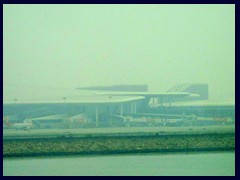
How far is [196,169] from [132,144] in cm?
190

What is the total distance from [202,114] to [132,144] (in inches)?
45.2

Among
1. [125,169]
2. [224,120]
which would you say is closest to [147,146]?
[224,120]

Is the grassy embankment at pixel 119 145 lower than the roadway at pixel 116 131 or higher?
lower

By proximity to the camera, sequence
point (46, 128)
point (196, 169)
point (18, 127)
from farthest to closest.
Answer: point (46, 128)
point (18, 127)
point (196, 169)

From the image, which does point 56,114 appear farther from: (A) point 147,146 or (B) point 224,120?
(B) point 224,120

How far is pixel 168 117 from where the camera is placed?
220 inches

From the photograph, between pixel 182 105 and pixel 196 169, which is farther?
pixel 182 105

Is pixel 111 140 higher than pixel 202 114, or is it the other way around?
pixel 202 114

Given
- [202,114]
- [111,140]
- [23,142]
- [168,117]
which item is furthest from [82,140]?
[202,114]

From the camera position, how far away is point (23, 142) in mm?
5812

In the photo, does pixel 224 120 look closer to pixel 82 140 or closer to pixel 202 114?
pixel 202 114

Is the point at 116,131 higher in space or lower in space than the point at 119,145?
higher

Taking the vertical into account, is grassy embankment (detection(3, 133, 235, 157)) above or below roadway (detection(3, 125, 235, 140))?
below

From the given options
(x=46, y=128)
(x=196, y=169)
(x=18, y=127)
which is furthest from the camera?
(x=46, y=128)
